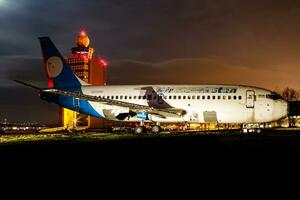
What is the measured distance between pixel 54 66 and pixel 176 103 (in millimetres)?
14902

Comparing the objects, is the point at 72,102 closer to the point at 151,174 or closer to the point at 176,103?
the point at 176,103

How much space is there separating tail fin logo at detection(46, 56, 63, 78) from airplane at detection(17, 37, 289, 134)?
2.29 meters

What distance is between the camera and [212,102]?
38.5m

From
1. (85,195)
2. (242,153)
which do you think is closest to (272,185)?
(85,195)

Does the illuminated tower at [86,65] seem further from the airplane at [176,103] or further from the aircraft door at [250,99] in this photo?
the aircraft door at [250,99]

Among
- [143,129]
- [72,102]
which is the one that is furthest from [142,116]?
[72,102]

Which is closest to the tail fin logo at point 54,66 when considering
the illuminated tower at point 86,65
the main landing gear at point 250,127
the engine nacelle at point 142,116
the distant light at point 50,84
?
the distant light at point 50,84

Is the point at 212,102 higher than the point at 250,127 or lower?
higher

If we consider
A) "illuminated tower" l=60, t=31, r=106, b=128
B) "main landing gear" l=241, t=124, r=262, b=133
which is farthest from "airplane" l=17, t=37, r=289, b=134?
"illuminated tower" l=60, t=31, r=106, b=128

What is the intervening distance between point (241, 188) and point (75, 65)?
395ft

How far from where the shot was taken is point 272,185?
10.5m

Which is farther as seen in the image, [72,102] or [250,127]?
[72,102]

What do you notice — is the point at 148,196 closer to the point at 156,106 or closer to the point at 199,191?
the point at 199,191

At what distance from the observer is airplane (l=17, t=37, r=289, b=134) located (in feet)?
124
